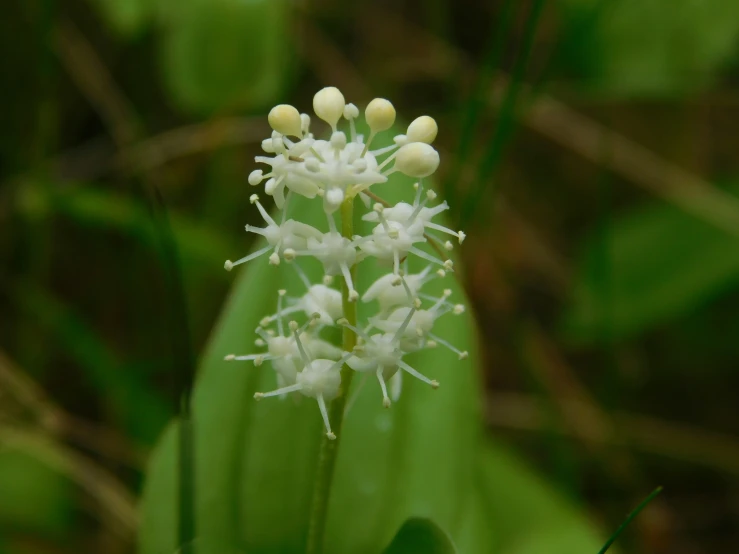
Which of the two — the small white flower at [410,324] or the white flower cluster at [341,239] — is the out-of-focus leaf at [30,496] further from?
the small white flower at [410,324]

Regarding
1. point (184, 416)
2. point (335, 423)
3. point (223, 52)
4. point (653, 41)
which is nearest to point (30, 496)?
point (184, 416)

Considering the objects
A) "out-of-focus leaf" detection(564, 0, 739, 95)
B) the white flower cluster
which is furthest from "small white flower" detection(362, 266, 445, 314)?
"out-of-focus leaf" detection(564, 0, 739, 95)

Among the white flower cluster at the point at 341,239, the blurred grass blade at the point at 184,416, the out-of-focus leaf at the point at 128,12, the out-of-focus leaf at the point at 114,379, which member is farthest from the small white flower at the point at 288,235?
the out-of-focus leaf at the point at 128,12

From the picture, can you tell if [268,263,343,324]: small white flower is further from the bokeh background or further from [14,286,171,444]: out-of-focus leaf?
[14,286,171,444]: out-of-focus leaf

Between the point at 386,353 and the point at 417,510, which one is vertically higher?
the point at 386,353

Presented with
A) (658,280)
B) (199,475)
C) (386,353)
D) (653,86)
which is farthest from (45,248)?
(653,86)

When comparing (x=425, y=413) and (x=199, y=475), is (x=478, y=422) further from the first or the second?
(x=199, y=475)

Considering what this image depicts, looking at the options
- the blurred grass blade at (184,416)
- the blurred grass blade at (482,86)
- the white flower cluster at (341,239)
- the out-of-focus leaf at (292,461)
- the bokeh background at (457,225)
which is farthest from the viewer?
the bokeh background at (457,225)

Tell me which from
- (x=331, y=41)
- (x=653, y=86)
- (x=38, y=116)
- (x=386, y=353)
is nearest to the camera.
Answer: (x=386, y=353)
